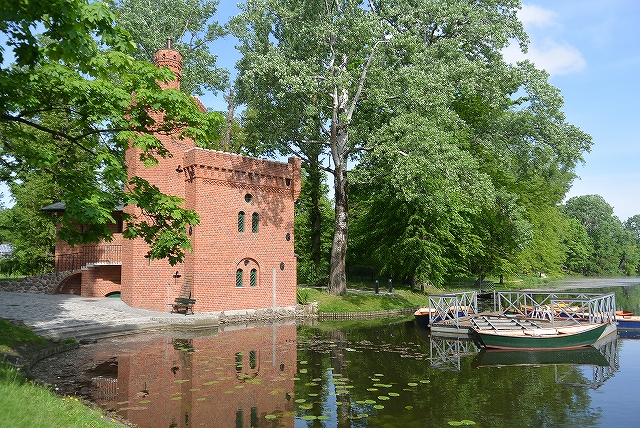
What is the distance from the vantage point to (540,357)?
47.6 feet

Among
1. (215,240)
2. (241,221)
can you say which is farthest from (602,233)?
(215,240)

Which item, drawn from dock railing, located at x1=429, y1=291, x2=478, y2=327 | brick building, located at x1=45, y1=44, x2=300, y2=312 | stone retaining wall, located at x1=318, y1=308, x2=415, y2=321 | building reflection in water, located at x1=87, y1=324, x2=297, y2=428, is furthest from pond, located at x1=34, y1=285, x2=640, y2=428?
stone retaining wall, located at x1=318, y1=308, x2=415, y2=321

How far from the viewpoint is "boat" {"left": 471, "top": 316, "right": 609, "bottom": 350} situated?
602 inches

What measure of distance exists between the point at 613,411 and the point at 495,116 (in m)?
24.3

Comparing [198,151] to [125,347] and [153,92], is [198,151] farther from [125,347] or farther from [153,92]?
[153,92]

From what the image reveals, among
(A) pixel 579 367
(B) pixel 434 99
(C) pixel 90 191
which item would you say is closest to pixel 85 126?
(C) pixel 90 191

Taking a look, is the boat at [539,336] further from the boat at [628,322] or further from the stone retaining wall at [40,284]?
the stone retaining wall at [40,284]

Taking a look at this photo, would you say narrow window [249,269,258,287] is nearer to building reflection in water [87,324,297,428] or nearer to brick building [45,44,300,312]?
brick building [45,44,300,312]

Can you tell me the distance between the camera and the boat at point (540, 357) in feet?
45.0

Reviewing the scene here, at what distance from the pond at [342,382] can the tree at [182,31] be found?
21.0m

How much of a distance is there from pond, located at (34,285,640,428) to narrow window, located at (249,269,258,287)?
595 cm

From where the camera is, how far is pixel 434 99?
2253 cm

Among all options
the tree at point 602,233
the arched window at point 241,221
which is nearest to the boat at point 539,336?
the arched window at point 241,221

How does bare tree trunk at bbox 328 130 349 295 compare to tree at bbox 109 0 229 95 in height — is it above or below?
below
